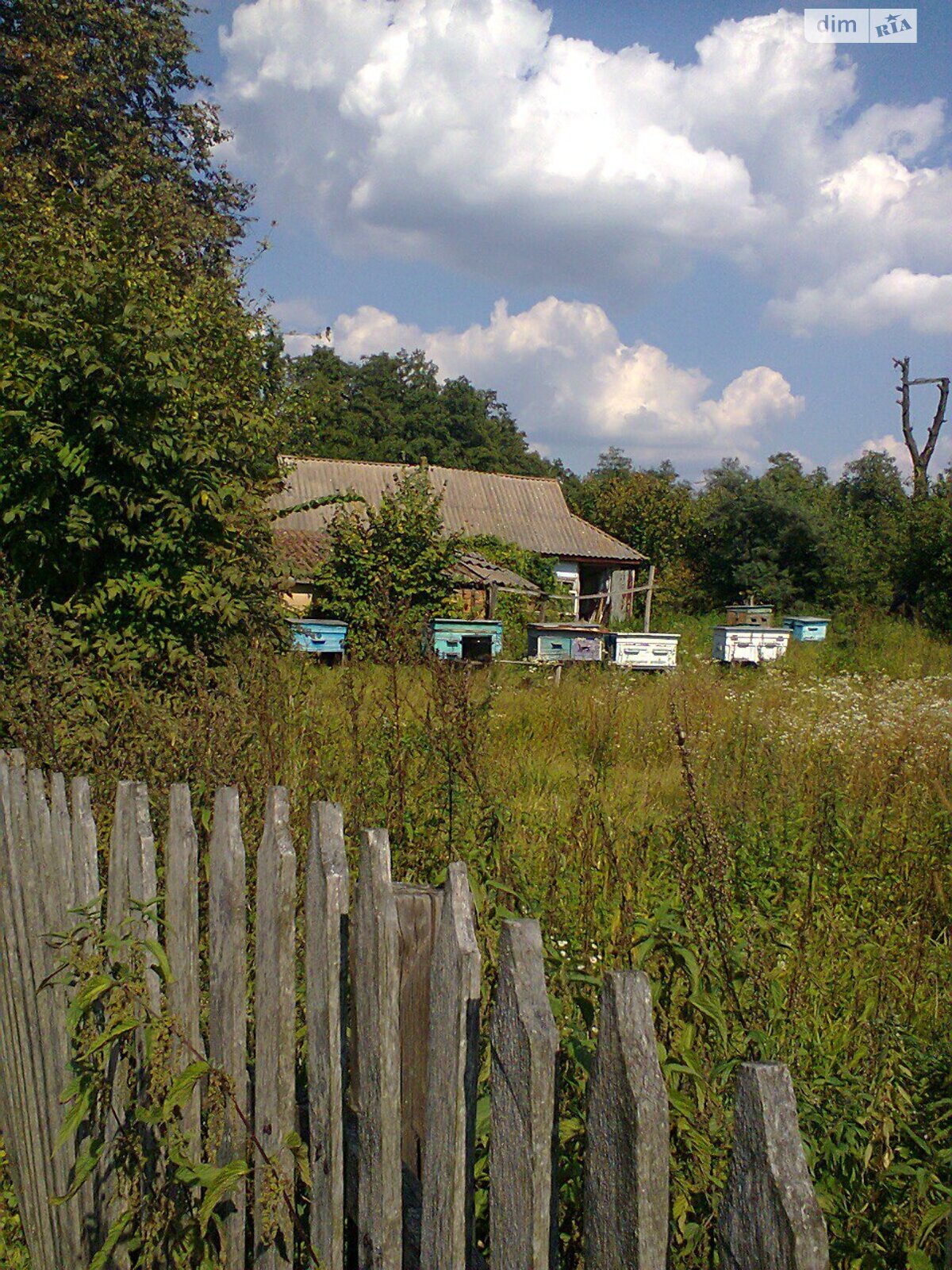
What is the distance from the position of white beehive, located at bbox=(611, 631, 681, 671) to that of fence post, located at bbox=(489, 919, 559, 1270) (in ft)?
46.7

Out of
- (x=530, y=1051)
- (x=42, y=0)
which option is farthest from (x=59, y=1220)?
(x=42, y=0)

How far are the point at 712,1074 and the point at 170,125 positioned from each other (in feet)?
69.7

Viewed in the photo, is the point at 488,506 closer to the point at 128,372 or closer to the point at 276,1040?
the point at 128,372

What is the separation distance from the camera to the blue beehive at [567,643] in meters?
14.7

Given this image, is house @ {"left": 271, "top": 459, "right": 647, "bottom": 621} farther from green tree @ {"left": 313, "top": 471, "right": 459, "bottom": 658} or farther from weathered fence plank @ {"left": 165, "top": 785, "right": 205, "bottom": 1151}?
weathered fence plank @ {"left": 165, "top": 785, "right": 205, "bottom": 1151}

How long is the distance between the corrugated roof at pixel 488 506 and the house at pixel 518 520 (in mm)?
28

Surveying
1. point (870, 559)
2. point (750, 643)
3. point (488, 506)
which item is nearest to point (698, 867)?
point (750, 643)

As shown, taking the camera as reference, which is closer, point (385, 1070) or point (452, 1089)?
point (452, 1089)

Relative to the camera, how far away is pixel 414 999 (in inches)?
62.3

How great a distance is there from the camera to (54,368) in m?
5.20

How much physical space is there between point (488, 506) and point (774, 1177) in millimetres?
33224

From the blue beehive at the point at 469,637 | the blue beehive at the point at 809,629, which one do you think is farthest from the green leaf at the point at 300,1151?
the blue beehive at the point at 809,629

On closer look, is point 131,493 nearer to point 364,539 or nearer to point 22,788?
point 22,788

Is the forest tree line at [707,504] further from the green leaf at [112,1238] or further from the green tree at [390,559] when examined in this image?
the green leaf at [112,1238]
